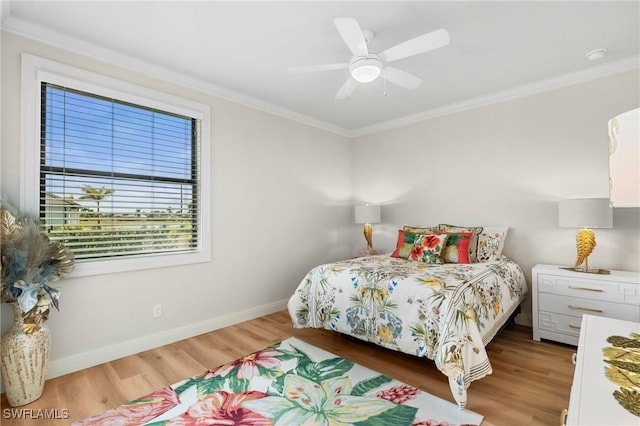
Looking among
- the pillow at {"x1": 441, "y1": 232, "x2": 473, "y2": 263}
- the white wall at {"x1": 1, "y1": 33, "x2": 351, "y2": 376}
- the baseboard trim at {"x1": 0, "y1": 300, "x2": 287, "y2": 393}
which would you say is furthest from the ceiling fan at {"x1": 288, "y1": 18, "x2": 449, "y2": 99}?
the baseboard trim at {"x1": 0, "y1": 300, "x2": 287, "y2": 393}

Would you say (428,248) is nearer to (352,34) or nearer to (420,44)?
(420,44)

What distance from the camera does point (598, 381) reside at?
3.15 ft

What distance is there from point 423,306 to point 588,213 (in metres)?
1.81

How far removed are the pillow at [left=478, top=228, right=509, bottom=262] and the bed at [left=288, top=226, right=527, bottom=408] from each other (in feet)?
0.07

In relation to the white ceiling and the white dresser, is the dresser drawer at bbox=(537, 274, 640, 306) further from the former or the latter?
the white ceiling

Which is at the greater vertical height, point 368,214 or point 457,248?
point 368,214

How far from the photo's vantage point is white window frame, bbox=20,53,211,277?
2227 millimetres

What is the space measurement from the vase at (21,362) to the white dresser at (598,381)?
9.11 feet

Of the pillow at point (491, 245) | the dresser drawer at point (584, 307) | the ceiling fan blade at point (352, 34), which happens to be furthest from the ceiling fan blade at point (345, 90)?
the dresser drawer at point (584, 307)

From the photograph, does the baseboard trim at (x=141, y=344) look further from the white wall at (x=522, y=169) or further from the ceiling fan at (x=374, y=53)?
the ceiling fan at (x=374, y=53)

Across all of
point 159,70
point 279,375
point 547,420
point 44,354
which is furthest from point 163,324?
point 547,420

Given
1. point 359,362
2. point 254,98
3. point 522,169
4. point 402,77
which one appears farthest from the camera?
point 254,98

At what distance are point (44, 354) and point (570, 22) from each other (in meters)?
4.33

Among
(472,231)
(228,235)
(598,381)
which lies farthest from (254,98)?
(598,381)
